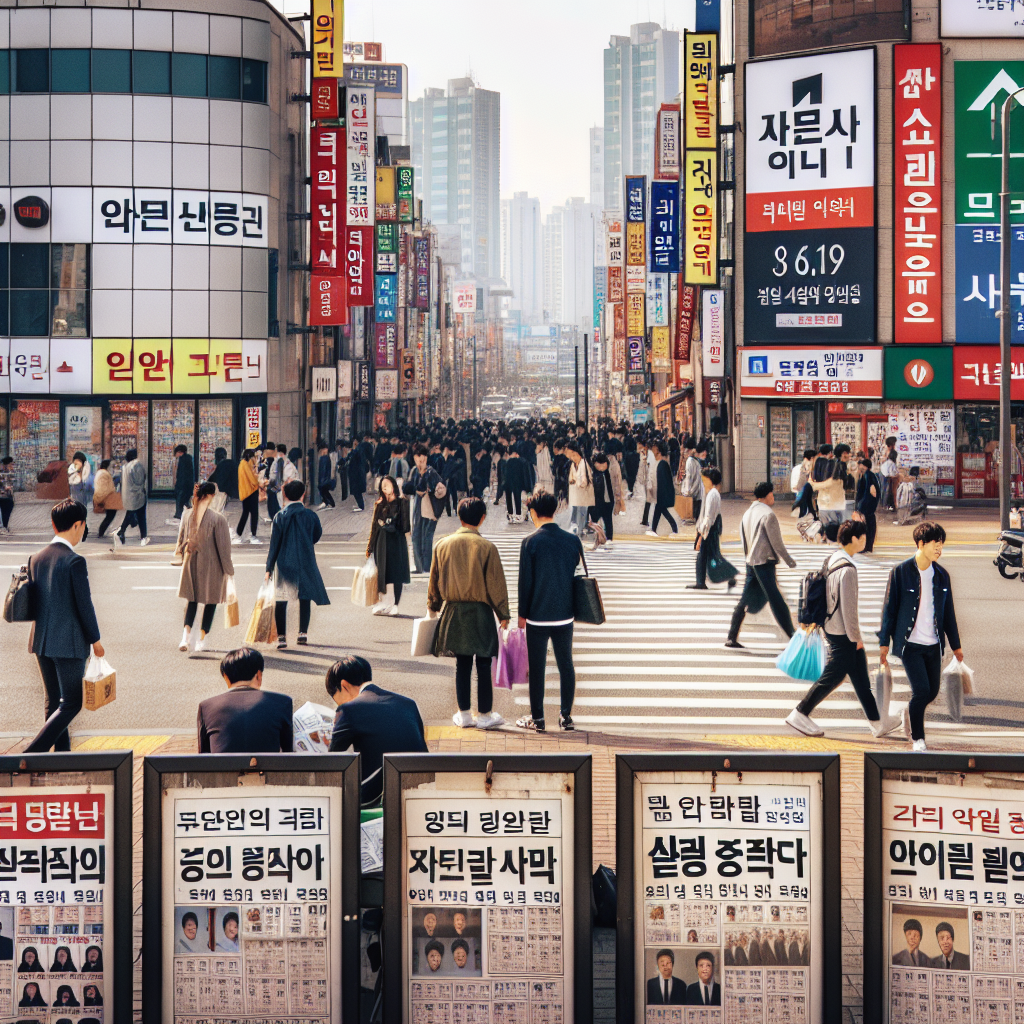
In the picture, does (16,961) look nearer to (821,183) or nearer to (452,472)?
(452,472)

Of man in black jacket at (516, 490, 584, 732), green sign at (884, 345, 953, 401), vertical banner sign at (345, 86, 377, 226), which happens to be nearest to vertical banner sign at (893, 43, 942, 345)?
green sign at (884, 345, 953, 401)

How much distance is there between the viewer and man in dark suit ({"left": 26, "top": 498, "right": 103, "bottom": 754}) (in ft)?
28.7

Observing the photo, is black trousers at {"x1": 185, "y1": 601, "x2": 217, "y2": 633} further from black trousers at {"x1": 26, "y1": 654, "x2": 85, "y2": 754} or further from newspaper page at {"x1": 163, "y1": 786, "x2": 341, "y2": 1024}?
newspaper page at {"x1": 163, "y1": 786, "x2": 341, "y2": 1024}

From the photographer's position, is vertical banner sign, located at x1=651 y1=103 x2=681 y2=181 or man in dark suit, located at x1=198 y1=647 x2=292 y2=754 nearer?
man in dark suit, located at x1=198 y1=647 x2=292 y2=754

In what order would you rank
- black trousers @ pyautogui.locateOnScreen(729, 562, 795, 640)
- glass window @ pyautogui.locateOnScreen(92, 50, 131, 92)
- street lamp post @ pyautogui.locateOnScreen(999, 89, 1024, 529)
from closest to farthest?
black trousers @ pyautogui.locateOnScreen(729, 562, 795, 640) < street lamp post @ pyautogui.locateOnScreen(999, 89, 1024, 529) < glass window @ pyautogui.locateOnScreen(92, 50, 131, 92)

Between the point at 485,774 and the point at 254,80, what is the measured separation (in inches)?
1444

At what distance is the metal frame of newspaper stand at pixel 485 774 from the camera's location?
15.2ft

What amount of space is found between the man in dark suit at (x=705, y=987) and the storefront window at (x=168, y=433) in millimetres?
34534

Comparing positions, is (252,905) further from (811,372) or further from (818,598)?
(811,372)

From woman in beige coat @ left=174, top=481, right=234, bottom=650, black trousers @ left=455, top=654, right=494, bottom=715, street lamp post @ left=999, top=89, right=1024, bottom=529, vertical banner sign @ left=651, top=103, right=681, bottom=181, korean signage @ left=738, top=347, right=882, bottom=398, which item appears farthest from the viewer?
vertical banner sign @ left=651, top=103, right=681, bottom=181

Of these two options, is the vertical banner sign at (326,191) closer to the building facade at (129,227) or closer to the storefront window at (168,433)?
the building facade at (129,227)

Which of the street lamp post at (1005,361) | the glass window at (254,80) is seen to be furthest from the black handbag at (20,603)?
the glass window at (254,80)

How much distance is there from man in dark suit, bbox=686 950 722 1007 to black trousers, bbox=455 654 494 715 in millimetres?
5595

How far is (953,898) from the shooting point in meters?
4.61
